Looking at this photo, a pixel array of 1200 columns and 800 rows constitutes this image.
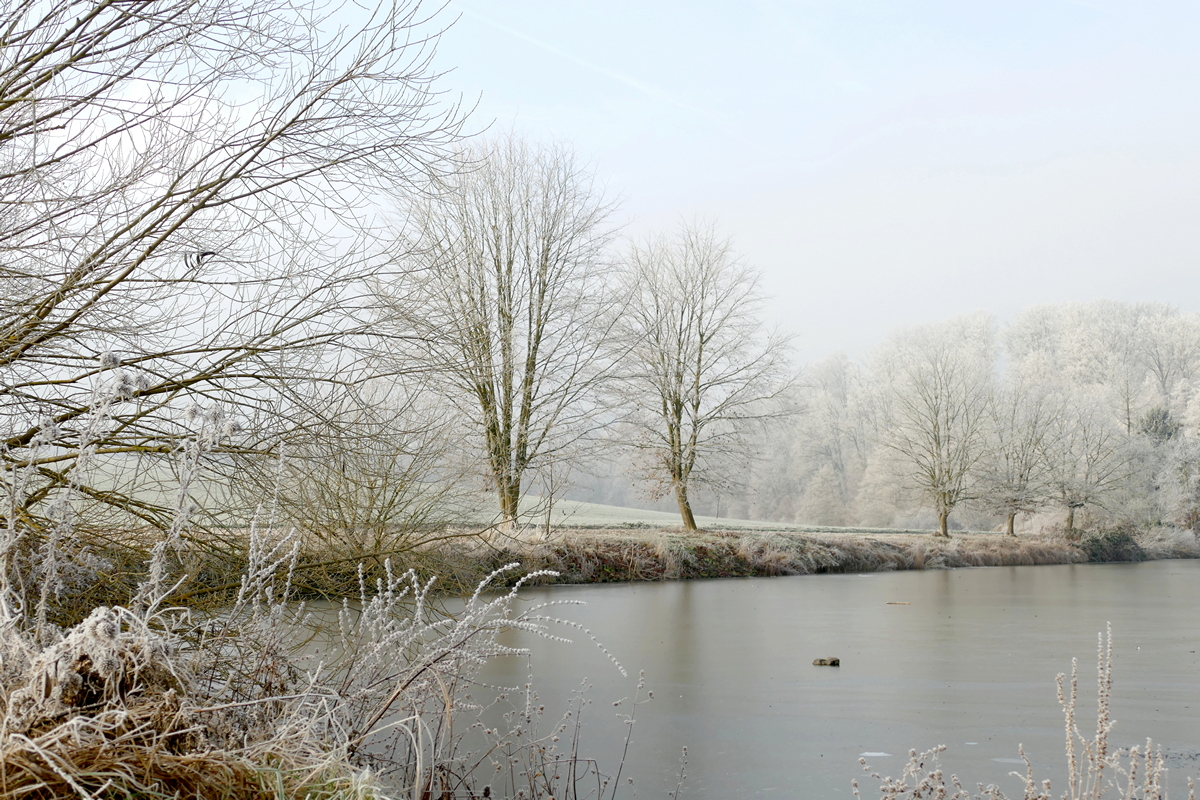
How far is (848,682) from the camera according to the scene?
18.5 feet

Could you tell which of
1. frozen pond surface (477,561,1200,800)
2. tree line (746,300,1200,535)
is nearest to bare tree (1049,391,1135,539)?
tree line (746,300,1200,535)

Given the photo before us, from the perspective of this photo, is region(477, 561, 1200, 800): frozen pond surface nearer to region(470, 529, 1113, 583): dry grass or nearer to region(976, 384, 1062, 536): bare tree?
region(470, 529, 1113, 583): dry grass

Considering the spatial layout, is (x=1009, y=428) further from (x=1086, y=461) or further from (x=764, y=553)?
(x=764, y=553)

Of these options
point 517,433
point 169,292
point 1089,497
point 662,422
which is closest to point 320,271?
point 169,292

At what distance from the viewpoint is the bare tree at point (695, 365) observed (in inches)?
723

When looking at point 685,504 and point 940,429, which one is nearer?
point 685,504

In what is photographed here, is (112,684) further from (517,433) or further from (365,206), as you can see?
(517,433)

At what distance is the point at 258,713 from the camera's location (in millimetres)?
2588

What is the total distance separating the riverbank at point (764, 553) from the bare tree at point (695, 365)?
5.75 ft

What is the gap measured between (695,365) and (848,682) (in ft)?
45.2

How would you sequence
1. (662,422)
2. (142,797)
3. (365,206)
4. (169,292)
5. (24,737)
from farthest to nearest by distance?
(662,422), (365,206), (169,292), (142,797), (24,737)

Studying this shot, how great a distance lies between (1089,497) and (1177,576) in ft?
26.0

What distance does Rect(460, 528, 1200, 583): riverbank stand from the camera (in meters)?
12.5

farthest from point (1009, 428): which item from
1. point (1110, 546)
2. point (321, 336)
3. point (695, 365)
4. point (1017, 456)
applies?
point (321, 336)
